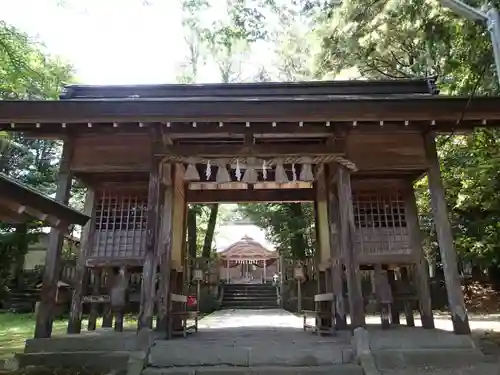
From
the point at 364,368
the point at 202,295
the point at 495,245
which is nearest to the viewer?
the point at 364,368

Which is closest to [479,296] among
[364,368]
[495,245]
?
[495,245]

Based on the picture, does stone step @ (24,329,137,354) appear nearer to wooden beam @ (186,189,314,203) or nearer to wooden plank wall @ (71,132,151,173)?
wooden plank wall @ (71,132,151,173)

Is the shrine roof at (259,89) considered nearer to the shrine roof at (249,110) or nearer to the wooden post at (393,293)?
the shrine roof at (249,110)

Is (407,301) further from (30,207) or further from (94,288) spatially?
(30,207)

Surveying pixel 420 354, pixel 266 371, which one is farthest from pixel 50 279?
pixel 420 354

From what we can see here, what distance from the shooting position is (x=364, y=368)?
17.2 ft

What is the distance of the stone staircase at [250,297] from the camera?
857 inches

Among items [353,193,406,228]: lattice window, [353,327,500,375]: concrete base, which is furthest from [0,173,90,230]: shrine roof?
[353,193,406,228]: lattice window

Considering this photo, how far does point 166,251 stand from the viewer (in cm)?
751

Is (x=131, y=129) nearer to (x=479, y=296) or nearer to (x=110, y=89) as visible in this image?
(x=110, y=89)

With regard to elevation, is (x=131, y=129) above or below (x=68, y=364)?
above

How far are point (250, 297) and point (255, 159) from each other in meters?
17.5

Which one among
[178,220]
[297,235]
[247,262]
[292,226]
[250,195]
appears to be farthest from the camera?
[247,262]

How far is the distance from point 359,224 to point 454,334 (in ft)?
8.00
